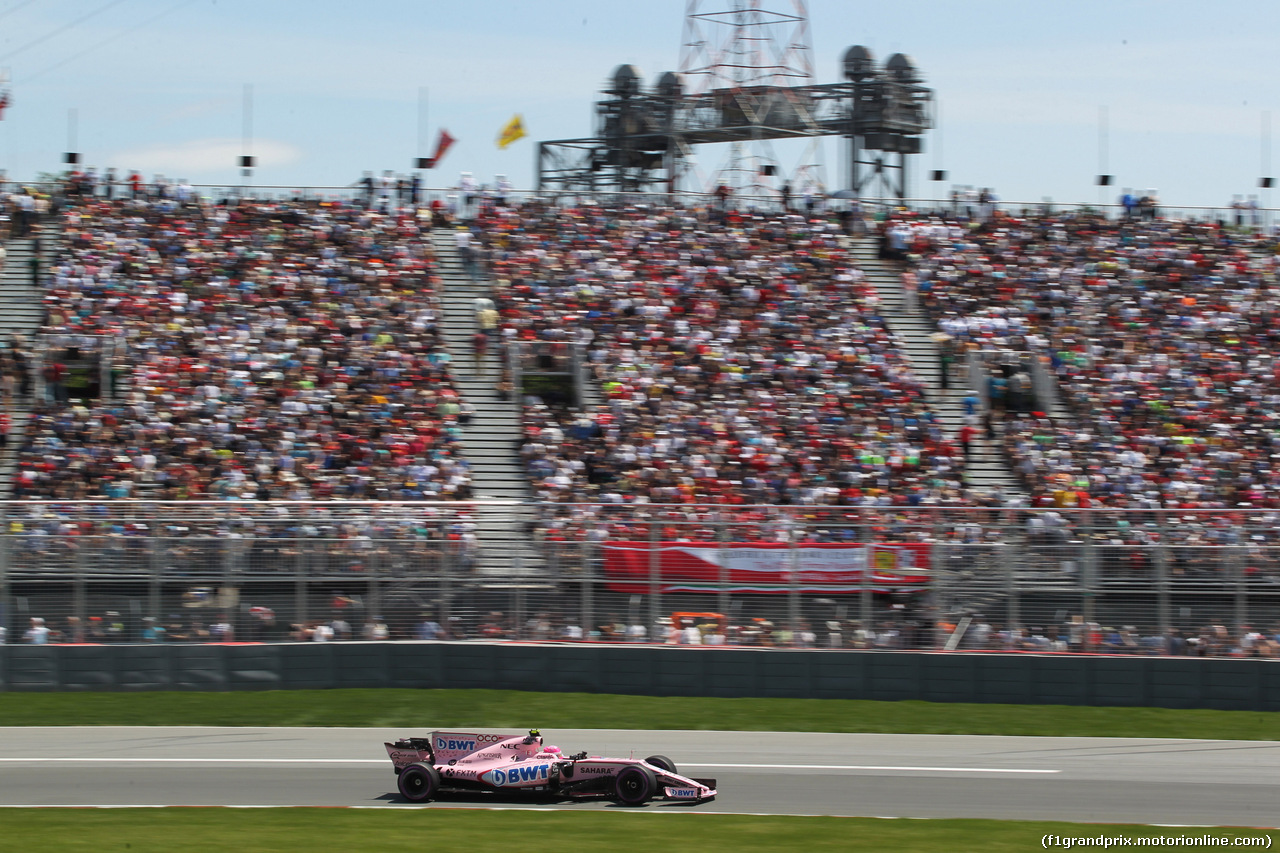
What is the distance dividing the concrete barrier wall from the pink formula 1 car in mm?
5159

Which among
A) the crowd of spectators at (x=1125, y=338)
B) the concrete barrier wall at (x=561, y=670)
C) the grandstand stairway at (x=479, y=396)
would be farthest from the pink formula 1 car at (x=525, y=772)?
the crowd of spectators at (x=1125, y=338)

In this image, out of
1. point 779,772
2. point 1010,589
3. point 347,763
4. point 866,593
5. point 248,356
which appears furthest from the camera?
point 248,356

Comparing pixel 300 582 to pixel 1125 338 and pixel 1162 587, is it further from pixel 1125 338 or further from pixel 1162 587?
pixel 1125 338

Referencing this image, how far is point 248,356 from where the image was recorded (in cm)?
2175

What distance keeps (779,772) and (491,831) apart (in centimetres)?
325

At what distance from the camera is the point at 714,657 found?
1638cm

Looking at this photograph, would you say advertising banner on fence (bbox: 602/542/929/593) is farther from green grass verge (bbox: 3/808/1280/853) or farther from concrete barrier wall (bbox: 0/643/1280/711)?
green grass verge (bbox: 3/808/1280/853)

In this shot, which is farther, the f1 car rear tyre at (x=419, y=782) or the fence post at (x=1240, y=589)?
the fence post at (x=1240, y=589)

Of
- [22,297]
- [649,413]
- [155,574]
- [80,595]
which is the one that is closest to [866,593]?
[649,413]

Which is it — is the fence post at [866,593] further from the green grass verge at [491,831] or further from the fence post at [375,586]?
the green grass verge at [491,831]

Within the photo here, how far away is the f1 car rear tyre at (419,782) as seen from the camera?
36.4 ft

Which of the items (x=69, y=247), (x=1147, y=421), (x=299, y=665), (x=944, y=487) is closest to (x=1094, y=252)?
(x=1147, y=421)

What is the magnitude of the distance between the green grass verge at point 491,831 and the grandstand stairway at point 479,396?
970cm

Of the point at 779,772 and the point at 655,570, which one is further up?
the point at 655,570
